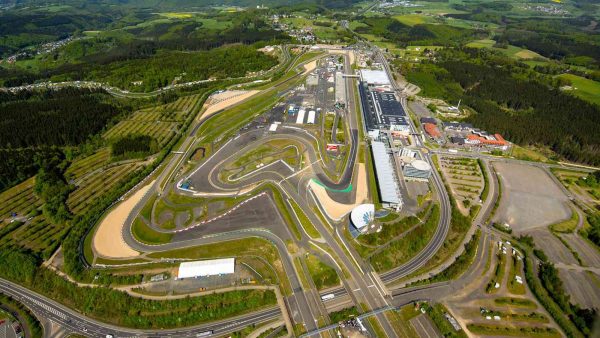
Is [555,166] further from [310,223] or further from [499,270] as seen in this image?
[310,223]

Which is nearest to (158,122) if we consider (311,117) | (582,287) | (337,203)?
(311,117)

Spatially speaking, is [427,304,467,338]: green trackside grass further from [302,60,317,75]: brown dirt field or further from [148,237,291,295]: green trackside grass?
[302,60,317,75]: brown dirt field

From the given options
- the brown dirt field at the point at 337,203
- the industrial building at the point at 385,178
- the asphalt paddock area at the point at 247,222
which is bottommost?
the asphalt paddock area at the point at 247,222

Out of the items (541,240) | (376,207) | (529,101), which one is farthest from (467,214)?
(529,101)

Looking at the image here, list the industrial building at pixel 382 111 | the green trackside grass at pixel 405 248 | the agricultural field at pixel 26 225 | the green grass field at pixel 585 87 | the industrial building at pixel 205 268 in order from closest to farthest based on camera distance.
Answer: the industrial building at pixel 205 268 → the green trackside grass at pixel 405 248 → the agricultural field at pixel 26 225 → the industrial building at pixel 382 111 → the green grass field at pixel 585 87

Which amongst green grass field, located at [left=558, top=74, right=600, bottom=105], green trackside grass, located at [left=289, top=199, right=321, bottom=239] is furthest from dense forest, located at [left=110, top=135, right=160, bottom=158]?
green grass field, located at [left=558, top=74, right=600, bottom=105]

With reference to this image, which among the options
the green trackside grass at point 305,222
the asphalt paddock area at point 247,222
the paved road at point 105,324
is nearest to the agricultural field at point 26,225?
the paved road at point 105,324

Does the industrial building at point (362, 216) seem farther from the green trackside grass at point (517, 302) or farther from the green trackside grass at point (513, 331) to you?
the green trackside grass at point (517, 302)
